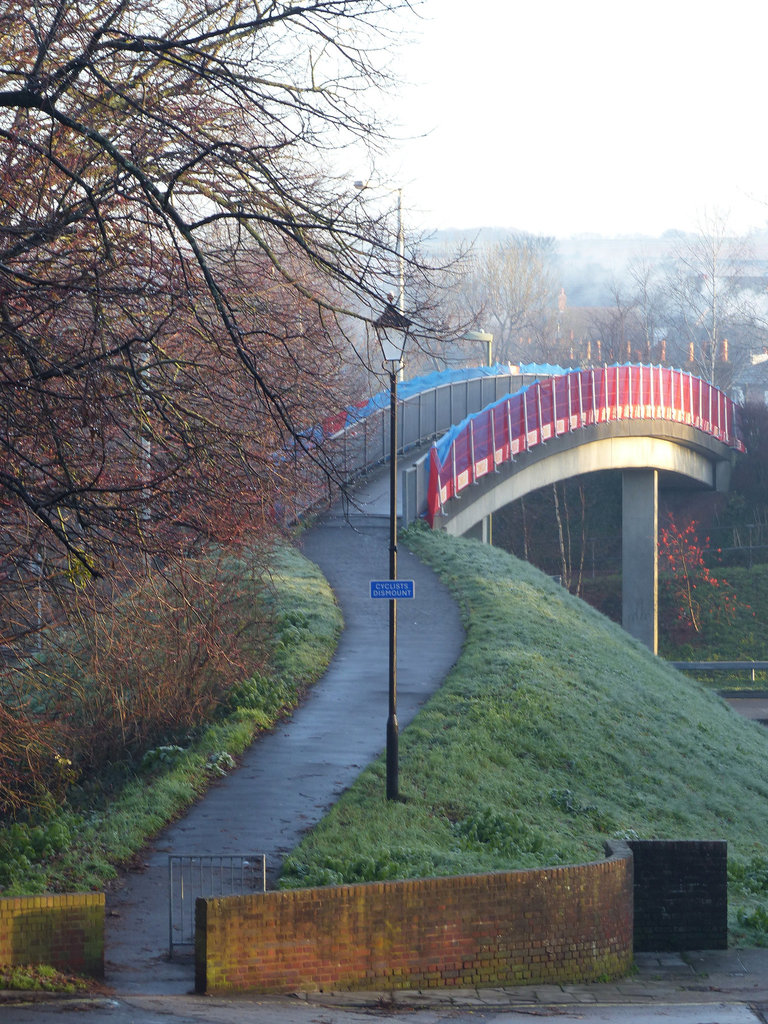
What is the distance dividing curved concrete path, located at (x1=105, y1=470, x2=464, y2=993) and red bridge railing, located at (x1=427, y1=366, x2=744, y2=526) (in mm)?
3666

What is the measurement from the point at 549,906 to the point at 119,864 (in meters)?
4.03

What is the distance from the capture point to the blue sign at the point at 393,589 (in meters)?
14.7

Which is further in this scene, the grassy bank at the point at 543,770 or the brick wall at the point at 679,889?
the grassy bank at the point at 543,770

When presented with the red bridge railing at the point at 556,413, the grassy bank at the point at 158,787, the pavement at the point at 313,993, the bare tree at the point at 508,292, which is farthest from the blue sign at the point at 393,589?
the bare tree at the point at 508,292

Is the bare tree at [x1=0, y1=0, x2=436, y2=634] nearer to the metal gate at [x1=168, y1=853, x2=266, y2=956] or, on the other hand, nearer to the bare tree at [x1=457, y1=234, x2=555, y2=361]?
the metal gate at [x1=168, y1=853, x2=266, y2=956]

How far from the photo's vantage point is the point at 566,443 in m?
36.8

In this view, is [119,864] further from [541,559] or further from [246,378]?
[541,559]

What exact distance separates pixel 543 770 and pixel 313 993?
7200 millimetres

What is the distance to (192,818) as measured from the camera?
13.5m

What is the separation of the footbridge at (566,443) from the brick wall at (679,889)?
603 inches

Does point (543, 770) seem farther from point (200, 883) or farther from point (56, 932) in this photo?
point (56, 932)

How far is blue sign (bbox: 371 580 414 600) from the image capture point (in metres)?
14.7

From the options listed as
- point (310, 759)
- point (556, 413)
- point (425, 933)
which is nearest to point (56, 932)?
point (425, 933)

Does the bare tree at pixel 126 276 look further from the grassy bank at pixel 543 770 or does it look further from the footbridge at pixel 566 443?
the footbridge at pixel 566 443
